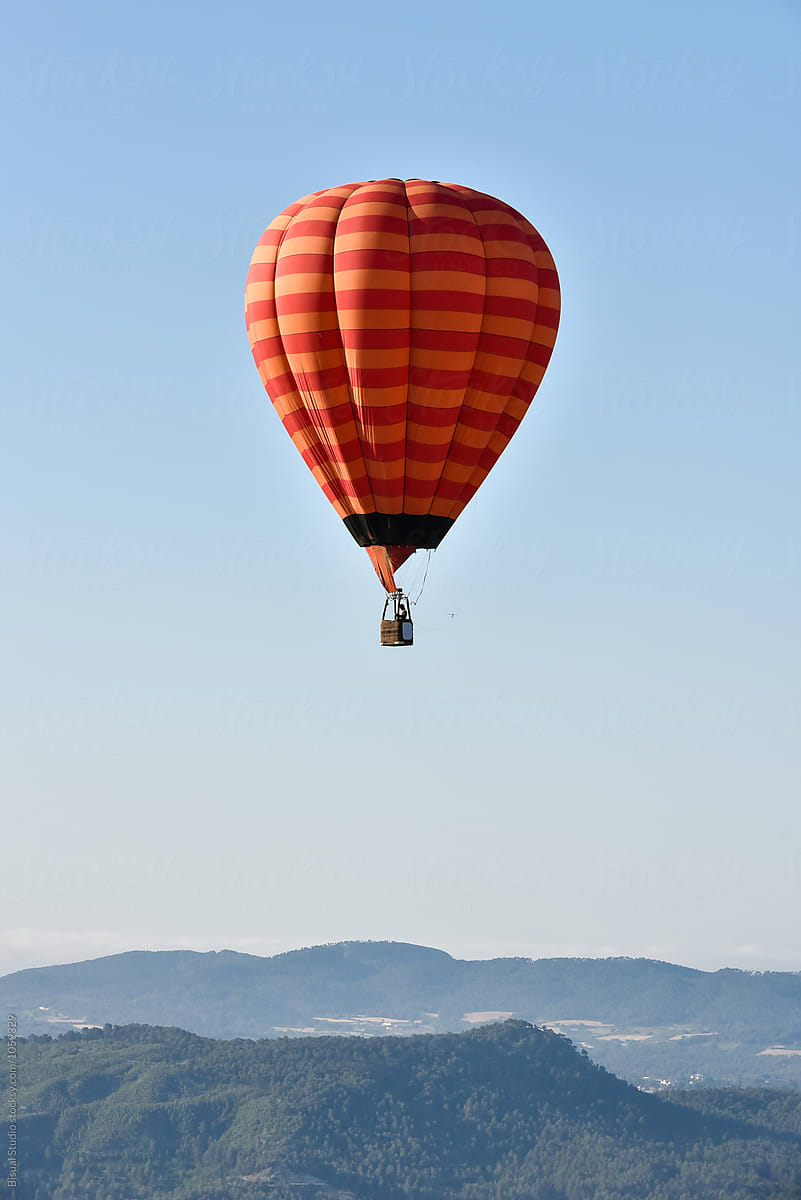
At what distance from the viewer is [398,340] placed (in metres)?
61.9

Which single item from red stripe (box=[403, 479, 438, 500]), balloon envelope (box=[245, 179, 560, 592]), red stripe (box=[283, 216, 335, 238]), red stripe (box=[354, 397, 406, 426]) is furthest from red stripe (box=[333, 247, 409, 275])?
red stripe (box=[403, 479, 438, 500])

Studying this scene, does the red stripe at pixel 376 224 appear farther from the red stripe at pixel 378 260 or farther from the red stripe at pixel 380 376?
the red stripe at pixel 380 376

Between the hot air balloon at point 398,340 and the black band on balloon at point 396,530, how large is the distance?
0.16 ft

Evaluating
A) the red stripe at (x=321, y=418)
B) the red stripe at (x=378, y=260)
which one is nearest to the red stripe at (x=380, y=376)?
the red stripe at (x=321, y=418)

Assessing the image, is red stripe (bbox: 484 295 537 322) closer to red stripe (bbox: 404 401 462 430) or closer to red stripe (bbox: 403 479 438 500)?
red stripe (bbox: 404 401 462 430)

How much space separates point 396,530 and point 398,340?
21.5 ft

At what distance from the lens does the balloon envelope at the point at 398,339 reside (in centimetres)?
6200

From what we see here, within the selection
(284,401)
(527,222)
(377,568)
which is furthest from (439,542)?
(527,222)

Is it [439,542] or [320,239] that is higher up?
[320,239]

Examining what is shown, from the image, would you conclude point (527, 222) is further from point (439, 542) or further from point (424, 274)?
point (439, 542)

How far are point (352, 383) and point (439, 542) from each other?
20.9ft

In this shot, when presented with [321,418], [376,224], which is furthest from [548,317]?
[321,418]

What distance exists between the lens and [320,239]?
63.3m

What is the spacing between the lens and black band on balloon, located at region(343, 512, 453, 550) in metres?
63.8
